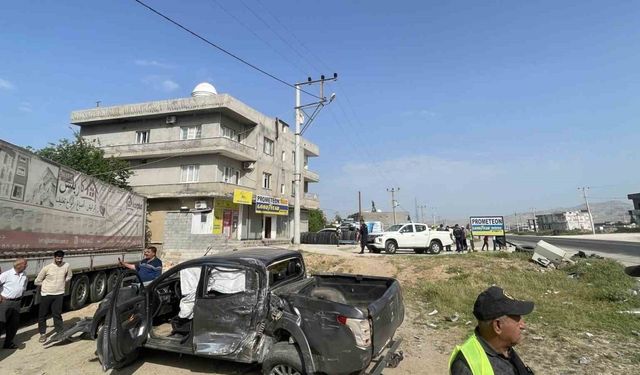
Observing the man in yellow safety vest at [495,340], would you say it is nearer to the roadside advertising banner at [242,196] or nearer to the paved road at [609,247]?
the paved road at [609,247]

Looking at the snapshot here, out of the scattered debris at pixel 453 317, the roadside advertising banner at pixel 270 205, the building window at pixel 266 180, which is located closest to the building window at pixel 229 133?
the building window at pixel 266 180

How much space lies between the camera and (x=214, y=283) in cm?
508

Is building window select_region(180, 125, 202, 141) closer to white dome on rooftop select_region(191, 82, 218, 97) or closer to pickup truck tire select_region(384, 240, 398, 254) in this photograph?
white dome on rooftop select_region(191, 82, 218, 97)

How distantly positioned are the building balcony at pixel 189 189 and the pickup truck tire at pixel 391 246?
13779mm

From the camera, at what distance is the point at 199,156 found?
100.0 ft

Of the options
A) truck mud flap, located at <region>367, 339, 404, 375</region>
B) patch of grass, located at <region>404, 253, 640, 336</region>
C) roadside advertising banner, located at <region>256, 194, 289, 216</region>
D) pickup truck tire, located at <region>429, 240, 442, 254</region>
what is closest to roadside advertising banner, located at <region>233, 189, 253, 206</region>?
roadside advertising banner, located at <region>256, 194, 289, 216</region>

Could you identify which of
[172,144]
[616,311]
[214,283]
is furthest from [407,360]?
[172,144]

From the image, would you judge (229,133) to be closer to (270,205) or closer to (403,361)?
(270,205)

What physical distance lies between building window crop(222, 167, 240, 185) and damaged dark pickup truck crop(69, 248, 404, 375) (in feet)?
84.1

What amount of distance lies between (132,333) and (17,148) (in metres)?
6.12

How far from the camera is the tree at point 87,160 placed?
88.6 ft

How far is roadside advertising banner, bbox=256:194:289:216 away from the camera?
31.7 metres

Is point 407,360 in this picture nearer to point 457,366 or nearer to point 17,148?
point 457,366

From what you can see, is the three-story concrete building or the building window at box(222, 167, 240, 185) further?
the building window at box(222, 167, 240, 185)
